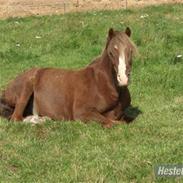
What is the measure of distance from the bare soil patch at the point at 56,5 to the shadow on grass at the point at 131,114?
45.8 ft

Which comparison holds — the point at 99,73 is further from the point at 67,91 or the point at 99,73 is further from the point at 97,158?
the point at 97,158

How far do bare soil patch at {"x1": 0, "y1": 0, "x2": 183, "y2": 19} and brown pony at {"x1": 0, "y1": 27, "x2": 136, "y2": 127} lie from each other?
14126mm

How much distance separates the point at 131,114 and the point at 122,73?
5.32ft

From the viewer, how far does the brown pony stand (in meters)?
8.66

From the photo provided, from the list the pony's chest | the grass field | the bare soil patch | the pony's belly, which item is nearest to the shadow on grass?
the grass field

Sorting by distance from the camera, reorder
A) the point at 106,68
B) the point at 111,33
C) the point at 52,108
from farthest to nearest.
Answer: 1. the point at 52,108
2. the point at 106,68
3. the point at 111,33

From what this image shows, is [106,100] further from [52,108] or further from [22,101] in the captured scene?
[22,101]

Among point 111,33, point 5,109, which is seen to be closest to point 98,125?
point 111,33

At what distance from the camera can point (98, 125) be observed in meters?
8.74

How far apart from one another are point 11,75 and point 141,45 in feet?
11.2

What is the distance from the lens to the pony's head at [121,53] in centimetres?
835

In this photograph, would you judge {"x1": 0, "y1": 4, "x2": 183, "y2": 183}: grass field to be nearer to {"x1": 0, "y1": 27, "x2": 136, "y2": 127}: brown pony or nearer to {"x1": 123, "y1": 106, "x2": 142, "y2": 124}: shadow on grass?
{"x1": 123, "y1": 106, "x2": 142, "y2": 124}: shadow on grass

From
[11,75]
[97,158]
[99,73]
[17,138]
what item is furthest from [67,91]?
[11,75]

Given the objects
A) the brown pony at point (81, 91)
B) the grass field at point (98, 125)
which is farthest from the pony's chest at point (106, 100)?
the grass field at point (98, 125)
